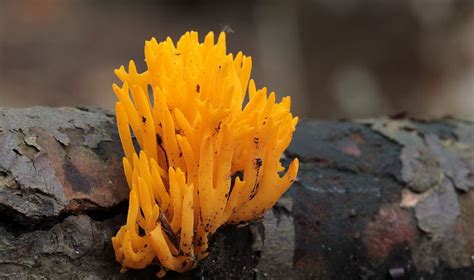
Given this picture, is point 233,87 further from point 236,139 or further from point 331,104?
point 331,104

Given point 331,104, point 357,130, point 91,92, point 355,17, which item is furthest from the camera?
point 355,17

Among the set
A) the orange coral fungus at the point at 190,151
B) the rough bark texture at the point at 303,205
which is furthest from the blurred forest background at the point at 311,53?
the orange coral fungus at the point at 190,151

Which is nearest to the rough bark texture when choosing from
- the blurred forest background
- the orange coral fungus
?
the orange coral fungus

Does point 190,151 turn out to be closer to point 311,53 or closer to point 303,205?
point 303,205

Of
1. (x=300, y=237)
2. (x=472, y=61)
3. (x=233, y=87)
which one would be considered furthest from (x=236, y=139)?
(x=472, y=61)

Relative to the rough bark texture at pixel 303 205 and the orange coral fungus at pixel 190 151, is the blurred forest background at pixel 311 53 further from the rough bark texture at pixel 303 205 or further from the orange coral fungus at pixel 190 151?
the orange coral fungus at pixel 190 151

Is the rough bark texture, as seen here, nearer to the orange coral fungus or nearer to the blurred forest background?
the orange coral fungus

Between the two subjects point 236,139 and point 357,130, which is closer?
point 236,139

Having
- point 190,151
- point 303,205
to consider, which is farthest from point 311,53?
point 190,151
